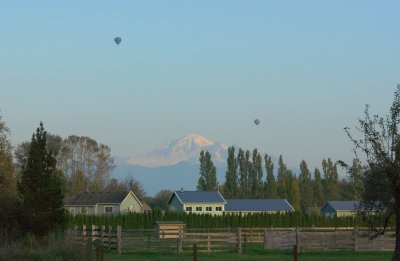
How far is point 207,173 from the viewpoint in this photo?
121812mm

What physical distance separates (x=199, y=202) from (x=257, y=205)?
8247 mm

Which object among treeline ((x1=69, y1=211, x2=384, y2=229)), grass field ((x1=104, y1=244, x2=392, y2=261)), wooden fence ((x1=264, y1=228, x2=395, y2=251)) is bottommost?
grass field ((x1=104, y1=244, x2=392, y2=261))

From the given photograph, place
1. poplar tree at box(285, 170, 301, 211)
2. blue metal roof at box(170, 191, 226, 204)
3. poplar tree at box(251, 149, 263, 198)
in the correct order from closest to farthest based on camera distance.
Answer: blue metal roof at box(170, 191, 226, 204), poplar tree at box(285, 170, 301, 211), poplar tree at box(251, 149, 263, 198)

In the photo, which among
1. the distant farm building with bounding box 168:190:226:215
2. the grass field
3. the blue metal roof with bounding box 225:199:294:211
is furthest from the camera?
the blue metal roof with bounding box 225:199:294:211

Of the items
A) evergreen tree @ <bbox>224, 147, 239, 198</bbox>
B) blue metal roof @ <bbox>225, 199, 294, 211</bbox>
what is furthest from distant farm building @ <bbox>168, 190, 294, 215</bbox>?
evergreen tree @ <bbox>224, 147, 239, 198</bbox>

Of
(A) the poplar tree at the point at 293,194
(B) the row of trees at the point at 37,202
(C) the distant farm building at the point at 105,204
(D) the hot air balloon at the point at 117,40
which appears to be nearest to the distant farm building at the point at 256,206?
(A) the poplar tree at the point at 293,194

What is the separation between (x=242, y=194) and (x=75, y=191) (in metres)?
27.0

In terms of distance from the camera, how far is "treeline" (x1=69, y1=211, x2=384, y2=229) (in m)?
70.8

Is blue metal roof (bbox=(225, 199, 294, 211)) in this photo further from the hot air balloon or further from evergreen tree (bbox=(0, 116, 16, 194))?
evergreen tree (bbox=(0, 116, 16, 194))

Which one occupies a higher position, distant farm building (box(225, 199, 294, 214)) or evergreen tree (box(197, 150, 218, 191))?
evergreen tree (box(197, 150, 218, 191))

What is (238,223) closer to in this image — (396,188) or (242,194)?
(242,194)

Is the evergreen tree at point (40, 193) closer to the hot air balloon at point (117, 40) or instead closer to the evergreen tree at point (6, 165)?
the evergreen tree at point (6, 165)

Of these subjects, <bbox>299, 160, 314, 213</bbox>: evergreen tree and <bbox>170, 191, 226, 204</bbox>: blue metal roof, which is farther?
<bbox>299, 160, 314, 213</bbox>: evergreen tree

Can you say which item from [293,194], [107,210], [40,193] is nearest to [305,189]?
[293,194]
